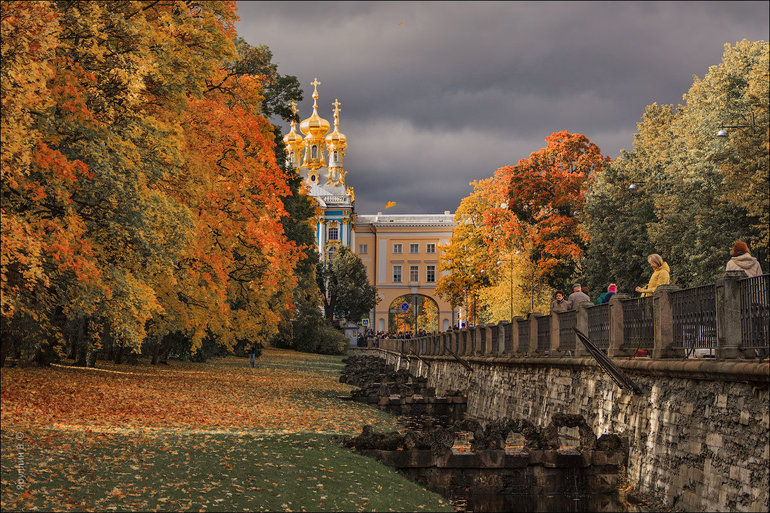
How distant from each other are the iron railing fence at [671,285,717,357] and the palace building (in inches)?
4071

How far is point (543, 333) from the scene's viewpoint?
853 inches

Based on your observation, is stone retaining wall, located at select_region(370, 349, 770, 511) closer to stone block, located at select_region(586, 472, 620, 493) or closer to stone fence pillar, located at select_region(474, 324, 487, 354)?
stone block, located at select_region(586, 472, 620, 493)

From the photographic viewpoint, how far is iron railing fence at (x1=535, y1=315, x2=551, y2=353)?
21109 mm

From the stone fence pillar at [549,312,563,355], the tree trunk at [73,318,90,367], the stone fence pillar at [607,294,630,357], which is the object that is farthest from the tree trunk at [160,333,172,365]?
the stone fence pillar at [607,294,630,357]

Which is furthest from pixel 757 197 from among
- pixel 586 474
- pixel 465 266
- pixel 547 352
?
pixel 465 266

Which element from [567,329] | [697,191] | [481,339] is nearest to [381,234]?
[697,191]

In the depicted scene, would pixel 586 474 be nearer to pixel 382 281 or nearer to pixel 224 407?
pixel 224 407

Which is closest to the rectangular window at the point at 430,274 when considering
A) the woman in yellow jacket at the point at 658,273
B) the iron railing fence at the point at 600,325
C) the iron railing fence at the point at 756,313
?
the iron railing fence at the point at 600,325

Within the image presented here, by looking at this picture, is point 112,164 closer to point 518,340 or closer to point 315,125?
point 518,340

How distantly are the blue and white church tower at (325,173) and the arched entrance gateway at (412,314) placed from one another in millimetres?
11591

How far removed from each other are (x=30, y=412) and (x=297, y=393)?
1330cm

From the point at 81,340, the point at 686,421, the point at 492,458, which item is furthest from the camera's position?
the point at 81,340

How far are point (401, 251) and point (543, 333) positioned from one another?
100 meters

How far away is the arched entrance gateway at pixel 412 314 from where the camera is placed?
4712 inches
